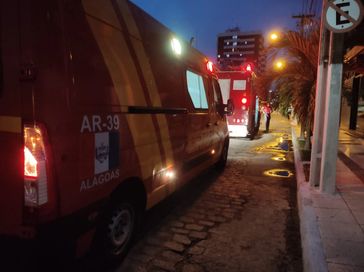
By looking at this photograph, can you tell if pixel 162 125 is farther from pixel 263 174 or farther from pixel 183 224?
pixel 263 174

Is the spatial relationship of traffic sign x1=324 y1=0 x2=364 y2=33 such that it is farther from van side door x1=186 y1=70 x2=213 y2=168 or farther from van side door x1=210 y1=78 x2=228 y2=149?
van side door x1=210 y1=78 x2=228 y2=149

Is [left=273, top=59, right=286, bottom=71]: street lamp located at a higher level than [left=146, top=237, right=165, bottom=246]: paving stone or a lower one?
higher

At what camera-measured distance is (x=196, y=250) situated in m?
3.71

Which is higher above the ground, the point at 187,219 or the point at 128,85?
the point at 128,85

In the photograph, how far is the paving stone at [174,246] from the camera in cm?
372

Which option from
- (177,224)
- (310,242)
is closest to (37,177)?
(177,224)

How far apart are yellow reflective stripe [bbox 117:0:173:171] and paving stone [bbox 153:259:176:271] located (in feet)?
4.08

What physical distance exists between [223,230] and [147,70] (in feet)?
7.30

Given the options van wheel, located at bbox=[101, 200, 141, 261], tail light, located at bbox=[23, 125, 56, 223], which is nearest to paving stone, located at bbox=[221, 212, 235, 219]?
van wheel, located at bbox=[101, 200, 141, 261]

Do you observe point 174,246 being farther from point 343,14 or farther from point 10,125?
point 343,14

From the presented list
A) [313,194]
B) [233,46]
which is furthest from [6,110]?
[233,46]

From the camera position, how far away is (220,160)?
7848 millimetres

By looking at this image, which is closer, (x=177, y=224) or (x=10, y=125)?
(x=10, y=125)

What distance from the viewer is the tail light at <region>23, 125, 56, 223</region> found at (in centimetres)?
223
